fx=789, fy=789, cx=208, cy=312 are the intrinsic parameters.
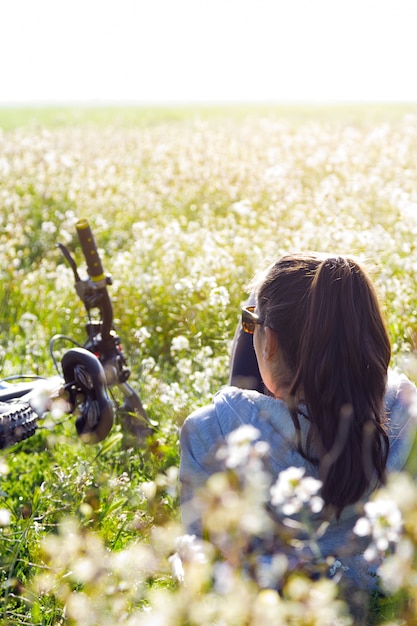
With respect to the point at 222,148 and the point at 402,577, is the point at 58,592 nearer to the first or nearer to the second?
the point at 402,577

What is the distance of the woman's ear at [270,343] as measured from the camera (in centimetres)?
247

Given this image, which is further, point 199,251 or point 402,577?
point 199,251

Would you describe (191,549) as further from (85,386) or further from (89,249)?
(89,249)

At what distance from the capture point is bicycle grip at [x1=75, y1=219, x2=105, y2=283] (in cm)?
379

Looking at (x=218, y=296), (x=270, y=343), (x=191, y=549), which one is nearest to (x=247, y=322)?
(x=270, y=343)

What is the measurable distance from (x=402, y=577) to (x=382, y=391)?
2.91 ft

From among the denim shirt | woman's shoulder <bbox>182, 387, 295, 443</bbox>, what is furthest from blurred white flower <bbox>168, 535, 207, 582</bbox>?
woman's shoulder <bbox>182, 387, 295, 443</bbox>

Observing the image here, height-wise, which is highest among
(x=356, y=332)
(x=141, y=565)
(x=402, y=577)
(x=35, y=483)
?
(x=356, y=332)

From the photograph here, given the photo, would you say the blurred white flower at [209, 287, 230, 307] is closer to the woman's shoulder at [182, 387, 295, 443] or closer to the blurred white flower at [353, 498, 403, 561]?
the woman's shoulder at [182, 387, 295, 443]

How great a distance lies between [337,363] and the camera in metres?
2.35

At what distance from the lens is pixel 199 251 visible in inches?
259

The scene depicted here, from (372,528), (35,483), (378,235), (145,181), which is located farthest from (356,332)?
(145,181)

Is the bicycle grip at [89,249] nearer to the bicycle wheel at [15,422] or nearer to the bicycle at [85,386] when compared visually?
the bicycle at [85,386]

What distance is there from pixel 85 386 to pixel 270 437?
111cm
